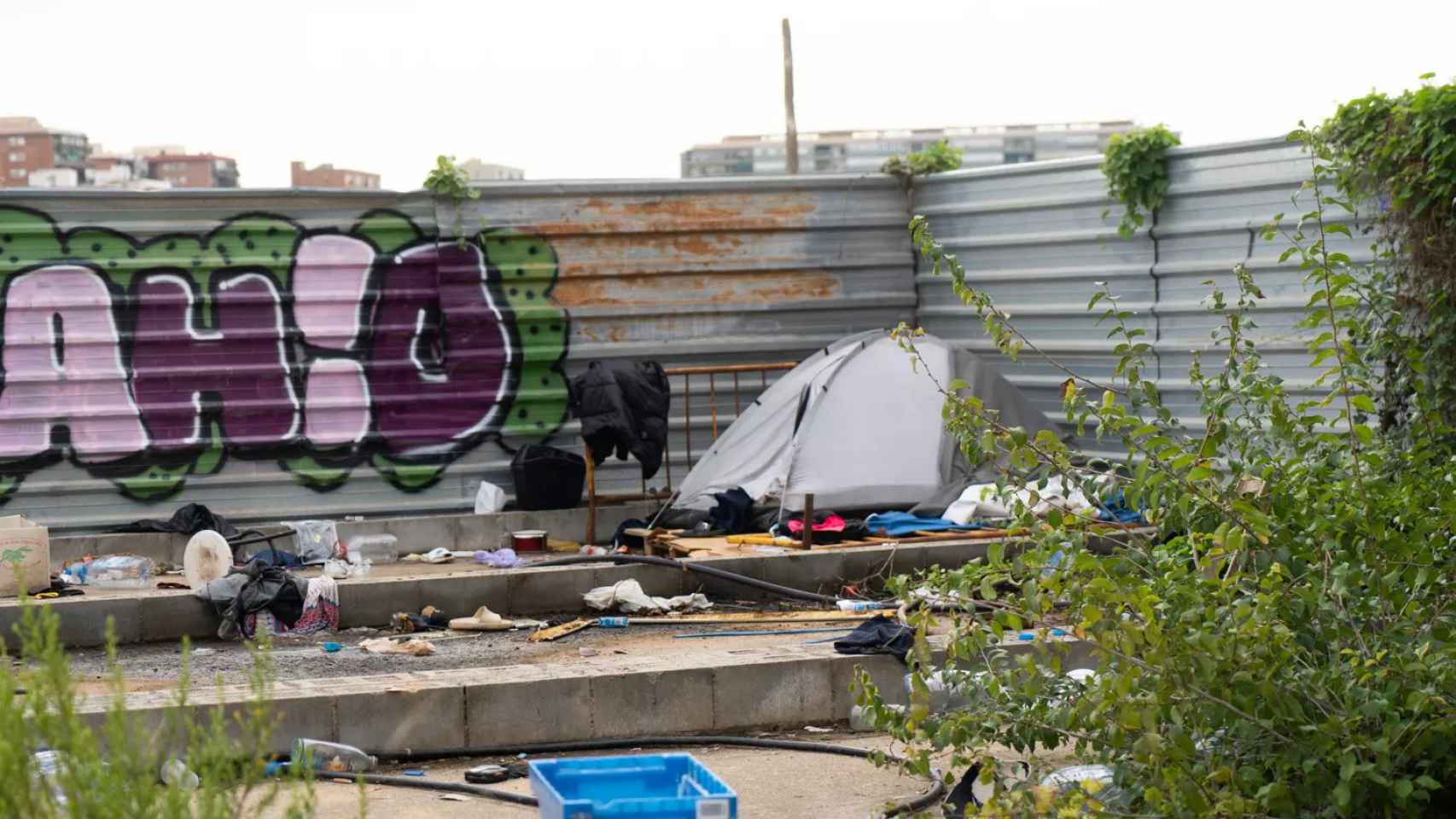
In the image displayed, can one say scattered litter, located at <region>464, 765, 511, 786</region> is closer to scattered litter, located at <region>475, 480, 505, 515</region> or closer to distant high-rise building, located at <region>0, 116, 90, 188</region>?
scattered litter, located at <region>475, 480, 505, 515</region>

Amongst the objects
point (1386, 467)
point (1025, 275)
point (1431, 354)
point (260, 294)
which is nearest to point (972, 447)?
point (1386, 467)

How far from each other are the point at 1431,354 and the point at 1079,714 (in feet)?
16.8

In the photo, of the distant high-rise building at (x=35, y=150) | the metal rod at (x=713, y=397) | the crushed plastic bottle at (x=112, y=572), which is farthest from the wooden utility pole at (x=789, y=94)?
the crushed plastic bottle at (x=112, y=572)

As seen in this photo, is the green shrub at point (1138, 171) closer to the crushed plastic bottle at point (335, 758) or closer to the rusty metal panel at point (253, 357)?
the rusty metal panel at point (253, 357)

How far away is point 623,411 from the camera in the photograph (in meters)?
13.4

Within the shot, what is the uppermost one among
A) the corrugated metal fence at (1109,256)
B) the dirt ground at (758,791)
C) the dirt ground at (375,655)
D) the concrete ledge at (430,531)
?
the corrugated metal fence at (1109,256)

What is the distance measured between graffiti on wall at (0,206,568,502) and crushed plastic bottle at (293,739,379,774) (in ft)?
23.6

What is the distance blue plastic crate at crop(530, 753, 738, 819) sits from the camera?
4.55 metres

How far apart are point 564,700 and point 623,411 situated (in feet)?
19.5

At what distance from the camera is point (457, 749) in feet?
24.2

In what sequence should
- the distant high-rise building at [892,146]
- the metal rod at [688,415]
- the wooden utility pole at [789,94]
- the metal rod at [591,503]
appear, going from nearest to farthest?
the metal rod at [591,503], the metal rod at [688,415], the wooden utility pole at [789,94], the distant high-rise building at [892,146]

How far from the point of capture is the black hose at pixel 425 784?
21.3 ft

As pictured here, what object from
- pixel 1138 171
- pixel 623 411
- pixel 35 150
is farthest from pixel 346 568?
pixel 35 150

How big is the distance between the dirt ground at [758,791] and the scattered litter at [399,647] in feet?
6.77
